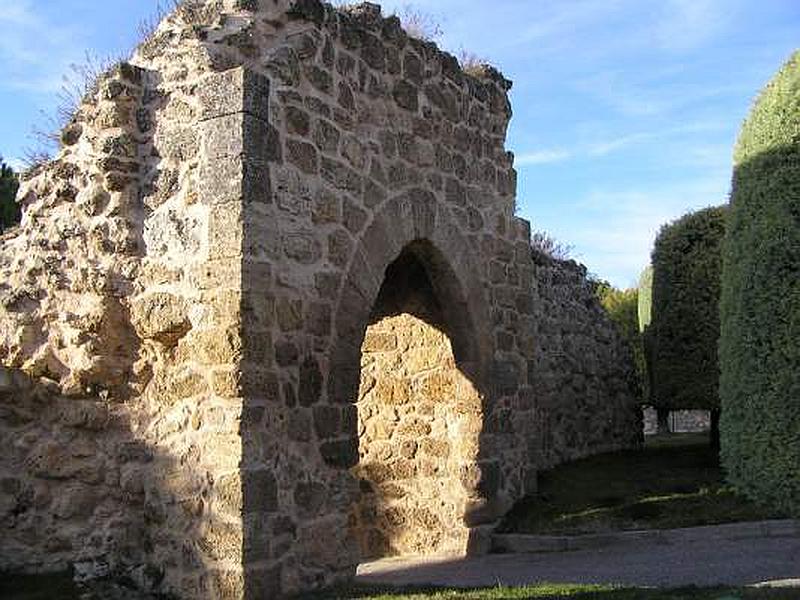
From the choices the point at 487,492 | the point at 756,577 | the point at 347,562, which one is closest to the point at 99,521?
the point at 347,562

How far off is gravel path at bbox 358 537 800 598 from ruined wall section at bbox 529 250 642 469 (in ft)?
10.6

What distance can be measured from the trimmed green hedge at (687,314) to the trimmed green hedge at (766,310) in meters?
3.24

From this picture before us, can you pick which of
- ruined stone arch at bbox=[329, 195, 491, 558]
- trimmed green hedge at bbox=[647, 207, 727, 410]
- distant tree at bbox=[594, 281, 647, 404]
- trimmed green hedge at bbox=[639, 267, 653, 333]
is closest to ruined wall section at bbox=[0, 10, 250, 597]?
ruined stone arch at bbox=[329, 195, 491, 558]

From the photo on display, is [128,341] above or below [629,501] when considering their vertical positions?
above

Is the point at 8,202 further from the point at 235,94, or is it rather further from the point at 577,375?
the point at 235,94

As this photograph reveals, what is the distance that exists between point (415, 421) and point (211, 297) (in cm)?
313

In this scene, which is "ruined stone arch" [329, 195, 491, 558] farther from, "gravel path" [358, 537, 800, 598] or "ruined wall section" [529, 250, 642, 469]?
"ruined wall section" [529, 250, 642, 469]

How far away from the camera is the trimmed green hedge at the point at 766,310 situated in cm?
752

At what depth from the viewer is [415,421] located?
8.27 metres

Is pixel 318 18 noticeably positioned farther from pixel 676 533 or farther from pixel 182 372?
pixel 676 533

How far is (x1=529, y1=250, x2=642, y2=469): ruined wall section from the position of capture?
1109 centimetres

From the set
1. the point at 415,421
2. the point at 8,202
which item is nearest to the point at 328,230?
the point at 415,421

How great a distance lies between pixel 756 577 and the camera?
5.64 meters

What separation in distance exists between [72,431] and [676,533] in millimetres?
→ 4431
